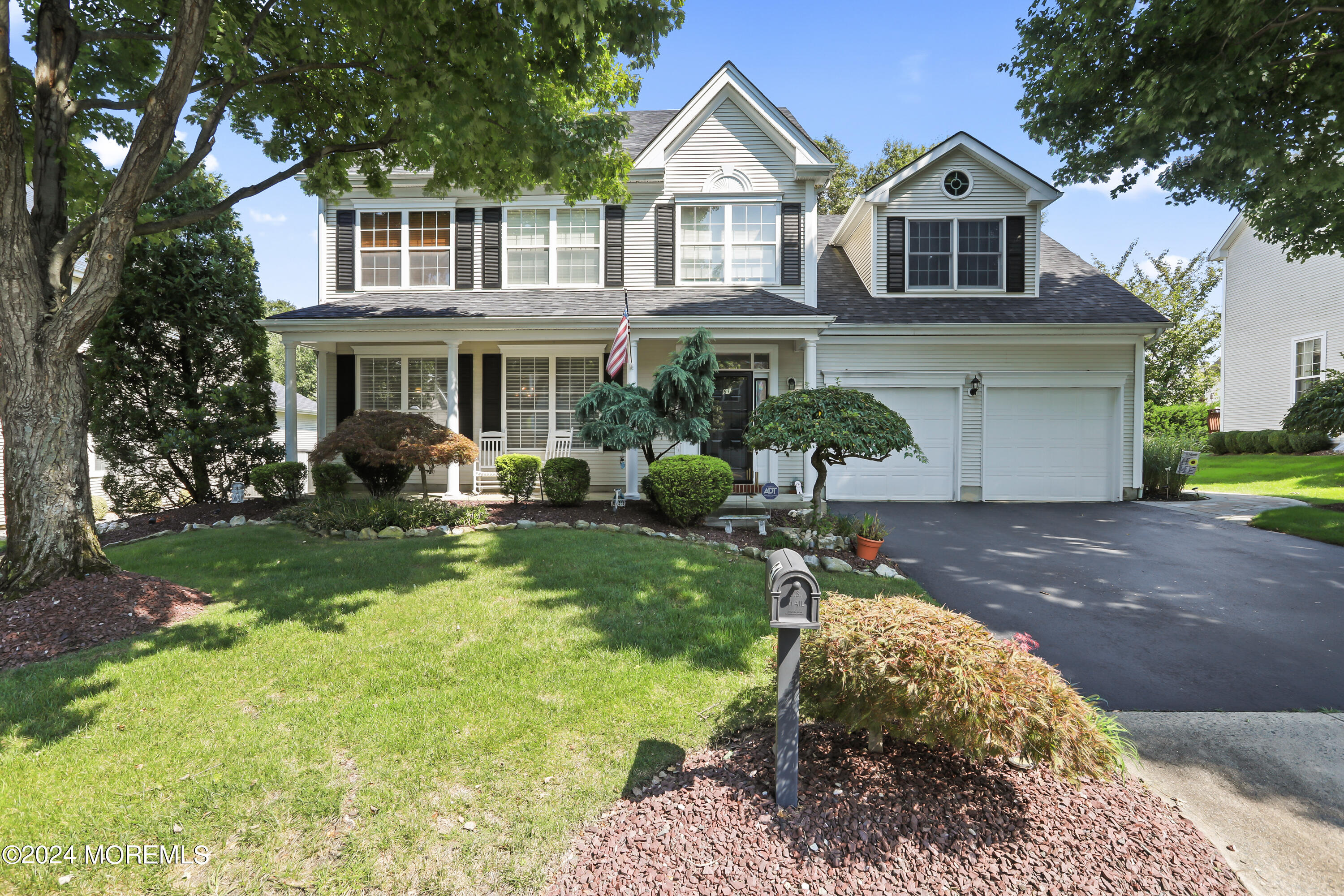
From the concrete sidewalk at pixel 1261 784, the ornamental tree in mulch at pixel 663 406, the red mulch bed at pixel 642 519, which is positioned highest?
the ornamental tree in mulch at pixel 663 406

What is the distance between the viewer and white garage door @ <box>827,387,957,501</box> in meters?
11.6

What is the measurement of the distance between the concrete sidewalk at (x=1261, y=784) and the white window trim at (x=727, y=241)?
9.40m

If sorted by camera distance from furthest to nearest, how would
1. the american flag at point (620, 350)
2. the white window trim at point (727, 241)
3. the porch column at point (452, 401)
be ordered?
the white window trim at point (727, 241) < the porch column at point (452, 401) < the american flag at point (620, 350)

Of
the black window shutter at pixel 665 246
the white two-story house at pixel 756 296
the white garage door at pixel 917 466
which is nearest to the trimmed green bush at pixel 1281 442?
the white two-story house at pixel 756 296

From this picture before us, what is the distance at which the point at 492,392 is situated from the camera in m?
11.7

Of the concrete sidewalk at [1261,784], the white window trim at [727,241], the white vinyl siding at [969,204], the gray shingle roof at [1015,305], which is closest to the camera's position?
the concrete sidewalk at [1261,784]

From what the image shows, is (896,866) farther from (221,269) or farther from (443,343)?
(221,269)

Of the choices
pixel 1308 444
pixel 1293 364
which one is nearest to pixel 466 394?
pixel 1308 444

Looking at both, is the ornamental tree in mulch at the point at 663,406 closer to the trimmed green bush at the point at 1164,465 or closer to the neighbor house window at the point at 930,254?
the neighbor house window at the point at 930,254

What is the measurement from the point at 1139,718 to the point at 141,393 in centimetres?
1338

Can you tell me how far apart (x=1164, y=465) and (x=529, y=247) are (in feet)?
45.0

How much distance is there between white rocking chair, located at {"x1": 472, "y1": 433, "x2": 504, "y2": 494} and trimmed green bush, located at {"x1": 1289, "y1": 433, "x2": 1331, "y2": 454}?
20.6 meters

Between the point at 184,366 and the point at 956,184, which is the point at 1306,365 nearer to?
the point at 956,184

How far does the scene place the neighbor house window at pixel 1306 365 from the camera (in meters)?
16.0
